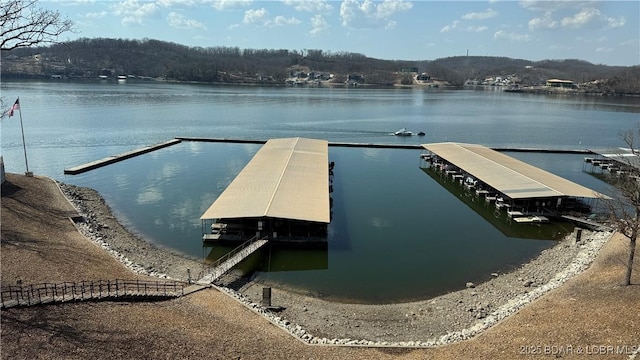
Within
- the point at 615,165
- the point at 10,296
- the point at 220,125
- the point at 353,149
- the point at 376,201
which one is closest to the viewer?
the point at 10,296

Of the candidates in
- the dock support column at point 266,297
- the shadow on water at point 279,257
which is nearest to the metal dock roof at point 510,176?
the shadow on water at point 279,257

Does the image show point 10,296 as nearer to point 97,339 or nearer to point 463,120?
point 97,339

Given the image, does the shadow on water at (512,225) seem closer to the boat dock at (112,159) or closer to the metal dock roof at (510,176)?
the metal dock roof at (510,176)

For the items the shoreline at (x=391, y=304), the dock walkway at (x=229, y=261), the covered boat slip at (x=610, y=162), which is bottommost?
the shoreline at (x=391, y=304)

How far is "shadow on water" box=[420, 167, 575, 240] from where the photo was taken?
32.9 metres

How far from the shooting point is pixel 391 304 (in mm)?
22156

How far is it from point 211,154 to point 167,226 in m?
28.0

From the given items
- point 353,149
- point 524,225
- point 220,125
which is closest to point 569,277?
point 524,225

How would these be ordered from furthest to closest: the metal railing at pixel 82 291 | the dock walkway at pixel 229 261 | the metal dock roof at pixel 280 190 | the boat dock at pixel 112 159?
the boat dock at pixel 112 159, the metal dock roof at pixel 280 190, the dock walkway at pixel 229 261, the metal railing at pixel 82 291

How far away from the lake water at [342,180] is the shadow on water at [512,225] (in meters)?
0.36

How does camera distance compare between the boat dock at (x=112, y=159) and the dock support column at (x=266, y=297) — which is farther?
the boat dock at (x=112, y=159)

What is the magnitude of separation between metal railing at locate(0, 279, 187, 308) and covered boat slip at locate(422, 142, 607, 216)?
27.6 metres

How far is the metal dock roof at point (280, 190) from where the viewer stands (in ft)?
92.2

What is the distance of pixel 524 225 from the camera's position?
114 ft
